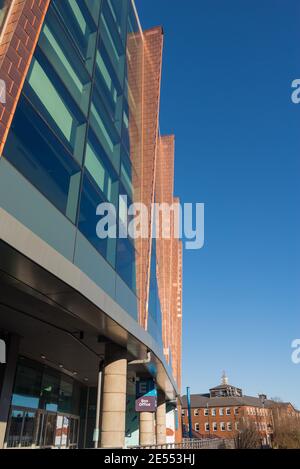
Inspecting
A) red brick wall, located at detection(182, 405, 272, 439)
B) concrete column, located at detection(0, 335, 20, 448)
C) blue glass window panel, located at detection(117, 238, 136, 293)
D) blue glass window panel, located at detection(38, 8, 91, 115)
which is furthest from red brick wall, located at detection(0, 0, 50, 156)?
red brick wall, located at detection(182, 405, 272, 439)

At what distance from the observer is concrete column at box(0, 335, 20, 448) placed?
45.6ft

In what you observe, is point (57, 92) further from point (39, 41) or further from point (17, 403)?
point (17, 403)

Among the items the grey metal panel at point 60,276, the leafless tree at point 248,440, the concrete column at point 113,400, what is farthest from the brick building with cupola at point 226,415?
the grey metal panel at point 60,276

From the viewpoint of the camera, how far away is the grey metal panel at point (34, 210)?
761 cm

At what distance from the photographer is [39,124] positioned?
9477 millimetres

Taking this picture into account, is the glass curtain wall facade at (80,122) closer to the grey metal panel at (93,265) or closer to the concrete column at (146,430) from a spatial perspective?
the grey metal panel at (93,265)

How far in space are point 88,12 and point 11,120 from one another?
8924 mm

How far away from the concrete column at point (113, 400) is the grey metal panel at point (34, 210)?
602 cm

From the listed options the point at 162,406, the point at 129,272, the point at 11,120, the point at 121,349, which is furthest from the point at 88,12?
the point at 162,406

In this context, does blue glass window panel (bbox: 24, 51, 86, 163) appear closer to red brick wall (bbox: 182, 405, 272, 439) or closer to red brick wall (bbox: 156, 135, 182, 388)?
red brick wall (bbox: 156, 135, 182, 388)

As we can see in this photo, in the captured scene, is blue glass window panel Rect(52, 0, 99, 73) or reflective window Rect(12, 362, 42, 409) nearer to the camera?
blue glass window panel Rect(52, 0, 99, 73)

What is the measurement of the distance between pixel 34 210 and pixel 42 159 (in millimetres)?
Answer: 1595

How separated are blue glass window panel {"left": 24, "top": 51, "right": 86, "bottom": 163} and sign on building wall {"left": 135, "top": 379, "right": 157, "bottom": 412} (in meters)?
11.8

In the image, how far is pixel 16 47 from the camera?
8.29m
